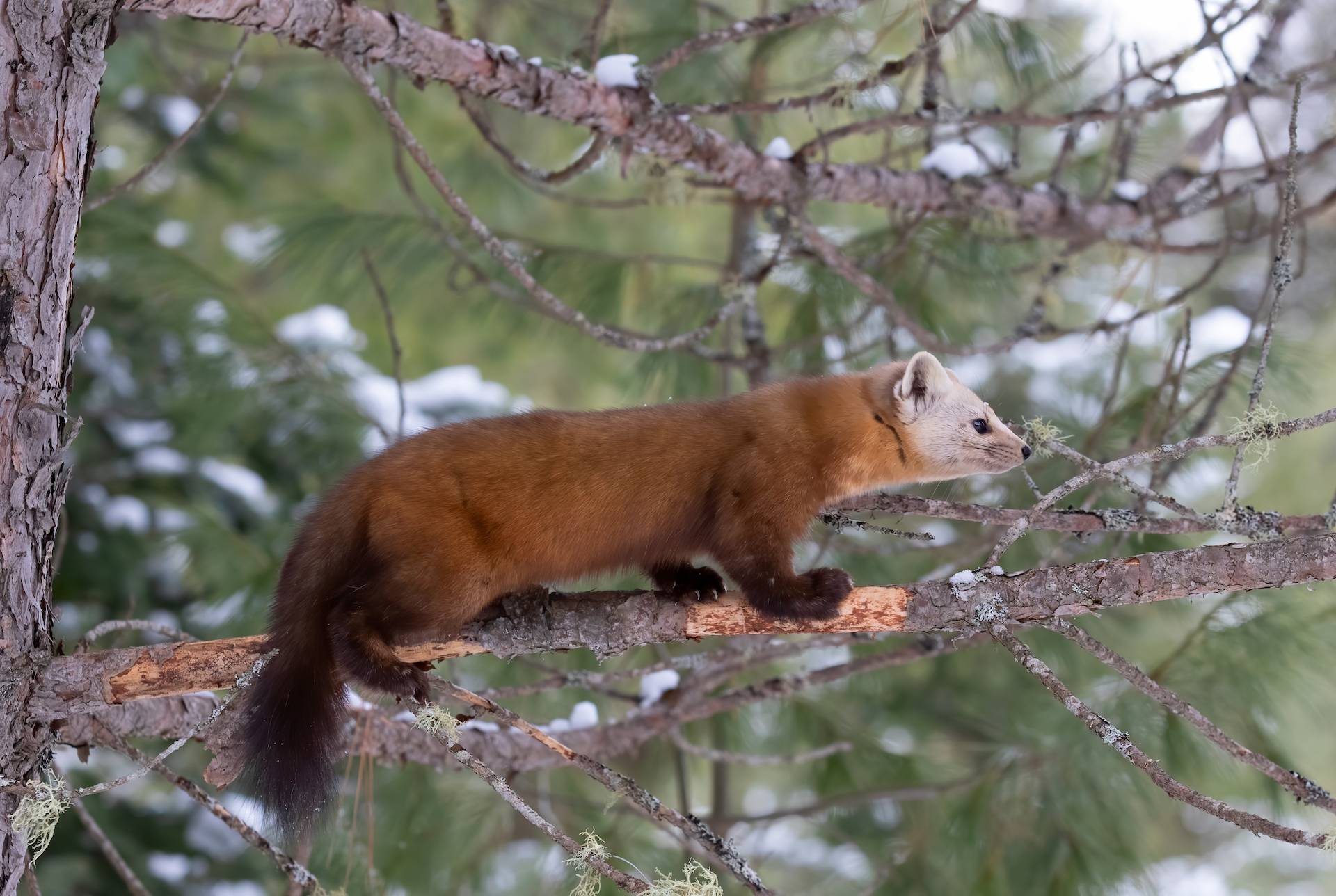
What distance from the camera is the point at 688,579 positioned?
3732 mm

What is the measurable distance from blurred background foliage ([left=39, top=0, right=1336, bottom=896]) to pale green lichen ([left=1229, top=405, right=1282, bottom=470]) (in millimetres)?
1198

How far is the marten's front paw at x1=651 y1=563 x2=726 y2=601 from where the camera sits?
3662 millimetres

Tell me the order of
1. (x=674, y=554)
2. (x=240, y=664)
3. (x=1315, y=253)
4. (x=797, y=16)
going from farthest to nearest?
(x=1315, y=253)
(x=797, y=16)
(x=674, y=554)
(x=240, y=664)

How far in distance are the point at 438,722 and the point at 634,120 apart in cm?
231

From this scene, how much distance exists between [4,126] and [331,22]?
100 centimetres

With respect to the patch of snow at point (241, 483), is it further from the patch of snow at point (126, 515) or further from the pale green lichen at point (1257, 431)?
the pale green lichen at point (1257, 431)

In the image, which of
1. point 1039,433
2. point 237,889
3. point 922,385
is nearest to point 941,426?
point 922,385

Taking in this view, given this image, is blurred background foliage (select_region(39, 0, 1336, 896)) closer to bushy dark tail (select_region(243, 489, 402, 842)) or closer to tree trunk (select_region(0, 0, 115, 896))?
bushy dark tail (select_region(243, 489, 402, 842))

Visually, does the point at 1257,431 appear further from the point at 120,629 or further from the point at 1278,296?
the point at 120,629

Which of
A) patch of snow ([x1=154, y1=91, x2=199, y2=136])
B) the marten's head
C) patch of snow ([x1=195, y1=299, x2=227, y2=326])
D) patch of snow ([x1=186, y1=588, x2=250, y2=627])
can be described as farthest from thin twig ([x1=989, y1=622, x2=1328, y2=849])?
patch of snow ([x1=154, y1=91, x2=199, y2=136])

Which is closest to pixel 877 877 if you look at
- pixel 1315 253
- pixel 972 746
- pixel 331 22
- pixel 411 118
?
pixel 972 746

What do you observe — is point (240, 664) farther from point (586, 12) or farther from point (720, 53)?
point (586, 12)

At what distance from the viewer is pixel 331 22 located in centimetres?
338

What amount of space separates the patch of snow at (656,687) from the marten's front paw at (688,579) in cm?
83
